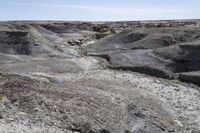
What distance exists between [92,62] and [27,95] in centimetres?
1322

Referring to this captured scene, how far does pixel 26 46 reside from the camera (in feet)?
103

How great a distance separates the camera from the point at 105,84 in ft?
62.7

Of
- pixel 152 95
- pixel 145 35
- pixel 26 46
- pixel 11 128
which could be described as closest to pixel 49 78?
pixel 152 95

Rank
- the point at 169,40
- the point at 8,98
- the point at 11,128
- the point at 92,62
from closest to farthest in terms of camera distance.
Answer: the point at 11,128 < the point at 8,98 < the point at 92,62 < the point at 169,40

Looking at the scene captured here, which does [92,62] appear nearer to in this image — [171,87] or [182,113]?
[171,87]

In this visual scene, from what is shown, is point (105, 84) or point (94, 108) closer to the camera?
point (94, 108)

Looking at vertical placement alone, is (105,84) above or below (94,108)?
below

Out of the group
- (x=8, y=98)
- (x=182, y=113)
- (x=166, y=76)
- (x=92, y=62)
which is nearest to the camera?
(x=8, y=98)

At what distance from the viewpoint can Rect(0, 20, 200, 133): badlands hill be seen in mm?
13680

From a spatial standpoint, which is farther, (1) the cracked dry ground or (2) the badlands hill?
(2) the badlands hill

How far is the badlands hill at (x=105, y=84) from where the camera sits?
13680 mm

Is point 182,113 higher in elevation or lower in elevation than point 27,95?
lower

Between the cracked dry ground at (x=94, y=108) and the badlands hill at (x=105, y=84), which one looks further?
the badlands hill at (x=105, y=84)

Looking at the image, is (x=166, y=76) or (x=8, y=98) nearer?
(x=8, y=98)
